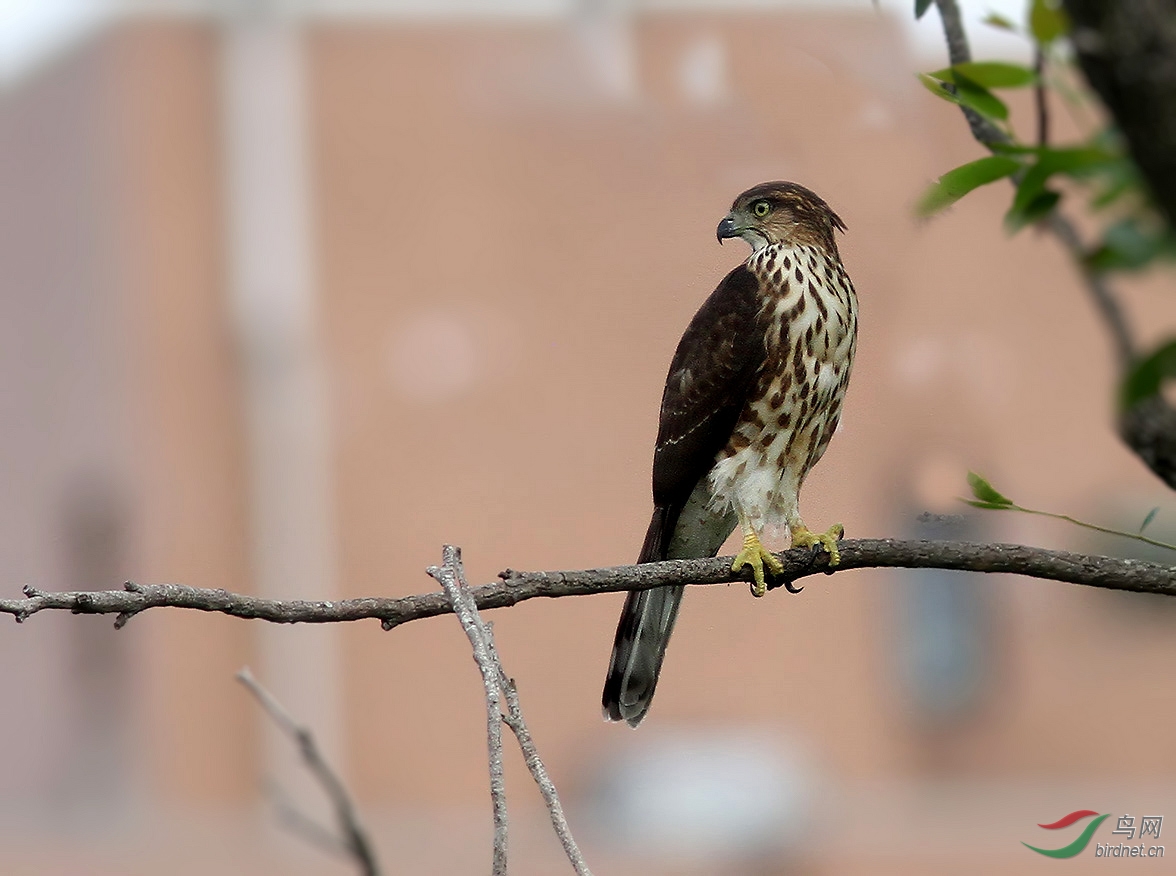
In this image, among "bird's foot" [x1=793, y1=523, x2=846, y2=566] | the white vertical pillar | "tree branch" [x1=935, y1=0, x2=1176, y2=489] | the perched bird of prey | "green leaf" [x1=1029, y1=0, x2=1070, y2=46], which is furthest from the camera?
the white vertical pillar

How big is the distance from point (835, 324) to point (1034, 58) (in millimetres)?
583

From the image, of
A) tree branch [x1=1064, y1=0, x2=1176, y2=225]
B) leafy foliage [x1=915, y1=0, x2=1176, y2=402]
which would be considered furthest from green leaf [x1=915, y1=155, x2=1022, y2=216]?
tree branch [x1=1064, y1=0, x2=1176, y2=225]

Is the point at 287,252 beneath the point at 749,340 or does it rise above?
above

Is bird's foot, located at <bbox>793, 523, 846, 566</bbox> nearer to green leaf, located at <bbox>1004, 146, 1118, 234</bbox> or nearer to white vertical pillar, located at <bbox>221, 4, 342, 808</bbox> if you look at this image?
green leaf, located at <bbox>1004, 146, 1118, 234</bbox>

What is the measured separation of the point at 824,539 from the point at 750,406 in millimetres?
161

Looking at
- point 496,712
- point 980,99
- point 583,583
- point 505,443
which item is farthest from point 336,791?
point 505,443

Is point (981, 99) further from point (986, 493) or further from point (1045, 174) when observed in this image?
point (986, 493)

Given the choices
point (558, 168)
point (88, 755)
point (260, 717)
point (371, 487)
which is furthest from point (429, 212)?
point (558, 168)

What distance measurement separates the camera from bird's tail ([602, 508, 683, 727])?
130 cm

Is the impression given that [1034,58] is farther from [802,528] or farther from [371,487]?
[371,487]

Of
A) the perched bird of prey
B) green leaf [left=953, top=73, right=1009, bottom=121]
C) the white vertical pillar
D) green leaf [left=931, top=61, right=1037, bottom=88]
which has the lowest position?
green leaf [left=931, top=61, right=1037, bottom=88]

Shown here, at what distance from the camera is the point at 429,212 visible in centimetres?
793

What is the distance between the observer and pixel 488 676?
936 millimetres

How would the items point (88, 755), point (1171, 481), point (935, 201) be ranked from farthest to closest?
point (88, 755) → point (1171, 481) → point (935, 201)
